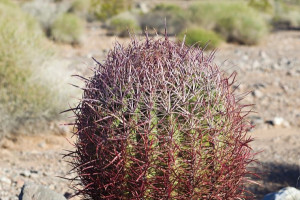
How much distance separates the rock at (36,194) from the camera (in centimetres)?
370

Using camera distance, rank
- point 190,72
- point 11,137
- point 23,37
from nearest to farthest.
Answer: point 190,72, point 11,137, point 23,37

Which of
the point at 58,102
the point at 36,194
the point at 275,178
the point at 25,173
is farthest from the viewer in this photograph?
the point at 58,102

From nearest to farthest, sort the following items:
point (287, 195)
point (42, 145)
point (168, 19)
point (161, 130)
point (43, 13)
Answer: point (161, 130) → point (287, 195) → point (42, 145) → point (43, 13) → point (168, 19)

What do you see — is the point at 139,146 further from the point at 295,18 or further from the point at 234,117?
the point at 295,18

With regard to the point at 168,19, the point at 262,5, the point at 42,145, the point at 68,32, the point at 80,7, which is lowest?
the point at 42,145

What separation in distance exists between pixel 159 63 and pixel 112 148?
572 mm

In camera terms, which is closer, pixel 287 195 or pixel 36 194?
pixel 36 194

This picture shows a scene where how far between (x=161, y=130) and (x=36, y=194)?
1534 mm

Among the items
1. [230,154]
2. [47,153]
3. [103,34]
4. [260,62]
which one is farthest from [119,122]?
[103,34]

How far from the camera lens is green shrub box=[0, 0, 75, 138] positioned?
6.53 m

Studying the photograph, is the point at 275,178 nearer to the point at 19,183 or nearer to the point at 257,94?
the point at 19,183

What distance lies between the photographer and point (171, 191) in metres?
2.75

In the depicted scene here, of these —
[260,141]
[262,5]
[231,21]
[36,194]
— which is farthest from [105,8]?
[36,194]

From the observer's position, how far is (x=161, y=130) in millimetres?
2664
